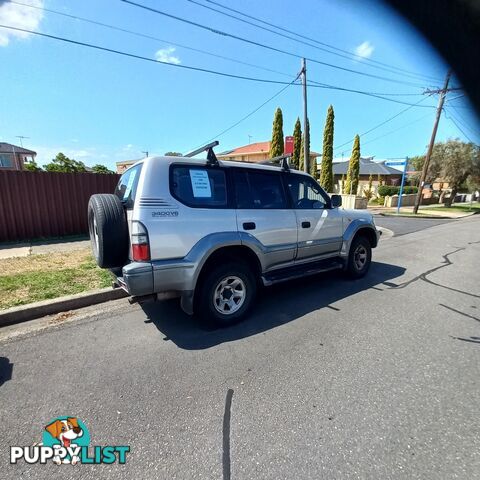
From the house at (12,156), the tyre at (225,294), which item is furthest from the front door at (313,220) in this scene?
the house at (12,156)

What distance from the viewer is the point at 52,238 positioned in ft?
27.3

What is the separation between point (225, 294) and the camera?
356 centimetres

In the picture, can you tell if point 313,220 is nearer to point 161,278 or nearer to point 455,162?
point 161,278

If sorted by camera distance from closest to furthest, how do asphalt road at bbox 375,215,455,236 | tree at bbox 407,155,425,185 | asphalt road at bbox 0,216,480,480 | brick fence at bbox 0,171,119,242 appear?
asphalt road at bbox 0,216,480,480, brick fence at bbox 0,171,119,242, asphalt road at bbox 375,215,455,236, tree at bbox 407,155,425,185

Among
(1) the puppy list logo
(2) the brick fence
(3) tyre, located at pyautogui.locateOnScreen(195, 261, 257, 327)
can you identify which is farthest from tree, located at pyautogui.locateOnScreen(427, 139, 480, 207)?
(1) the puppy list logo

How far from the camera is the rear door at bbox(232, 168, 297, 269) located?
361 centimetres

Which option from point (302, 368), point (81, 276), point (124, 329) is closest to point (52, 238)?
point (81, 276)

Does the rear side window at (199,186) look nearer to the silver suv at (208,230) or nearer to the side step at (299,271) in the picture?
the silver suv at (208,230)

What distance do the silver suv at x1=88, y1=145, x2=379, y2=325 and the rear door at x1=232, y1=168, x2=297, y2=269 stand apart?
0.01 metres

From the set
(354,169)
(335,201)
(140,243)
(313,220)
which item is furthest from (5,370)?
(354,169)

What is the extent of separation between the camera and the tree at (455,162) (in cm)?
2497

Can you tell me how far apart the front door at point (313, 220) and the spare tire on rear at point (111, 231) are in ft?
7.86

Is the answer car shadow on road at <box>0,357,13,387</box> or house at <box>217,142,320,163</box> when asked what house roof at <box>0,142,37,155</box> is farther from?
car shadow on road at <box>0,357,13,387</box>

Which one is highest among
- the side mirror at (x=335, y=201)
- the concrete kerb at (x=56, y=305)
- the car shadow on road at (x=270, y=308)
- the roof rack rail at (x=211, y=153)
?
the roof rack rail at (x=211, y=153)
